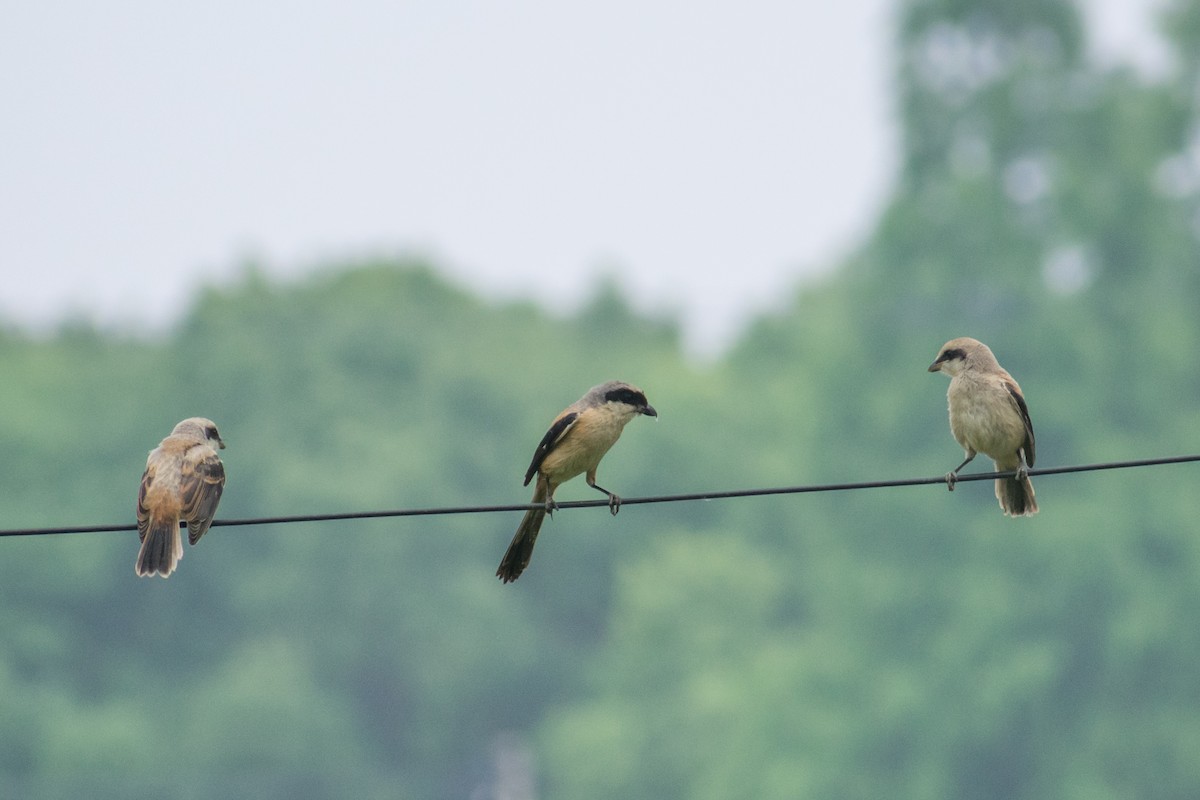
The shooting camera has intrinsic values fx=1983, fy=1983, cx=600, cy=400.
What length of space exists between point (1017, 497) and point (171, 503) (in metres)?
6.18

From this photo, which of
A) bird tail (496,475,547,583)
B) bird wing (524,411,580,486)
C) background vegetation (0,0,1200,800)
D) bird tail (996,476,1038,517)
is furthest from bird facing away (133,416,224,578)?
background vegetation (0,0,1200,800)

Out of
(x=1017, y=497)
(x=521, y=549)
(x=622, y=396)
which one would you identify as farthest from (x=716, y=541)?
(x=521, y=549)

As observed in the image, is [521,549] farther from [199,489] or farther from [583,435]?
[199,489]

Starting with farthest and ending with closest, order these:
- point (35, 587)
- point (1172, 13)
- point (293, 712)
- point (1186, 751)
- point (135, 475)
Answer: point (135, 475) → point (35, 587) → point (293, 712) → point (1172, 13) → point (1186, 751)

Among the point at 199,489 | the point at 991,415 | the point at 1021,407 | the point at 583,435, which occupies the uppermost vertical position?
the point at 1021,407

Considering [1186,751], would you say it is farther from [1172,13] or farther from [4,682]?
[4,682]

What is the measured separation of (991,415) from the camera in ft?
47.1

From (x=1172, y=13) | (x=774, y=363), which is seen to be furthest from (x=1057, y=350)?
(x=774, y=363)

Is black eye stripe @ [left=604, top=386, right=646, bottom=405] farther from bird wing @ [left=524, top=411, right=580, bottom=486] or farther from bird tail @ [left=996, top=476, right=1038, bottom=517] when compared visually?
bird tail @ [left=996, top=476, right=1038, bottom=517]

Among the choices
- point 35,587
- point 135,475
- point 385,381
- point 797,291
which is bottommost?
point 35,587

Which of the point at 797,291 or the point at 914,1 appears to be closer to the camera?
the point at 914,1

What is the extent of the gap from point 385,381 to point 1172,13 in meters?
48.0

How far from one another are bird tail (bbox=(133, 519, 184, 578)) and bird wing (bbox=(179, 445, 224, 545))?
6.1 inches

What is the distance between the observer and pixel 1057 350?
64.1 m
